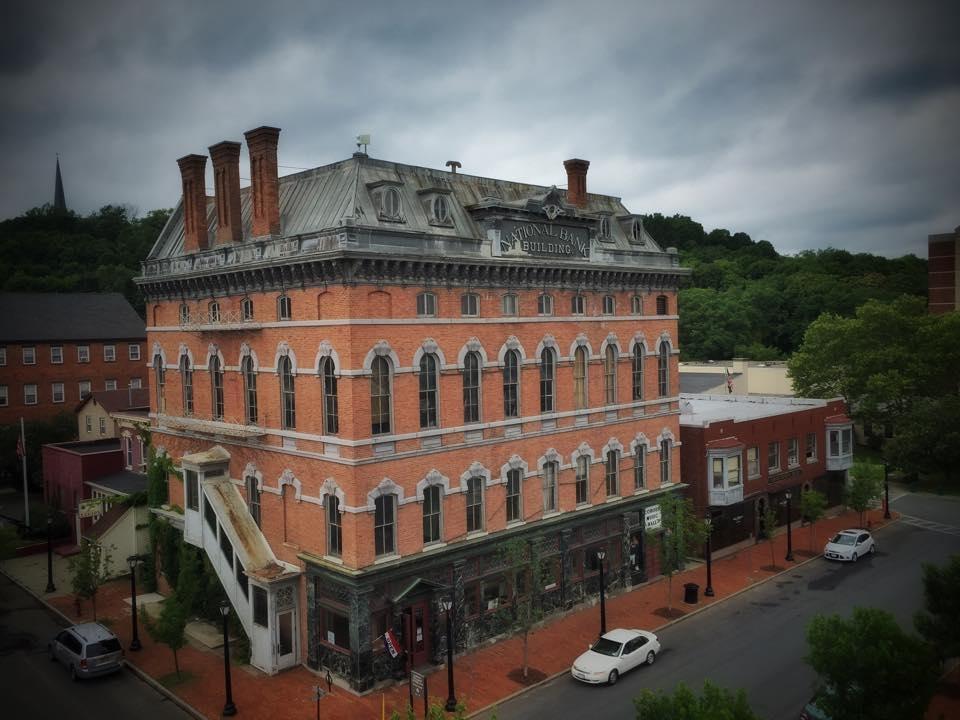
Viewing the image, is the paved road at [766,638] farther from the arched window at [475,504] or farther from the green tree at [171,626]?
the green tree at [171,626]

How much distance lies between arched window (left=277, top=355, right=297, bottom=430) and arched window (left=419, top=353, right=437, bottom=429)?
4.60 meters

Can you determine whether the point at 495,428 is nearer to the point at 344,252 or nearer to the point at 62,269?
the point at 344,252

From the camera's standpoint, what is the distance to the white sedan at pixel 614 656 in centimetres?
2536

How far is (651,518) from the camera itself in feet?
117

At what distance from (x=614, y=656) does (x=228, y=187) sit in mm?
21703

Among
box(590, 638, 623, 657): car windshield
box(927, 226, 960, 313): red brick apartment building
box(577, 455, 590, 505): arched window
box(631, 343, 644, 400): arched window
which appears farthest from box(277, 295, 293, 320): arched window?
box(927, 226, 960, 313): red brick apartment building

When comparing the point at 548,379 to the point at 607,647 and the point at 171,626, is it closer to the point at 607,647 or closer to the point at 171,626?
the point at 607,647

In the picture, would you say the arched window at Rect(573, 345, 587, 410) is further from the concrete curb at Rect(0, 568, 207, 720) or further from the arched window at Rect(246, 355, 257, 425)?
the concrete curb at Rect(0, 568, 207, 720)

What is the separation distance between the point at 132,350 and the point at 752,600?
56.9 metres

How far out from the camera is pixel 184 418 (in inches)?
1288

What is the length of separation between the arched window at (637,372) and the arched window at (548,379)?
220 inches

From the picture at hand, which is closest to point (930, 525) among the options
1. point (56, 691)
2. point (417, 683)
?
point (417, 683)

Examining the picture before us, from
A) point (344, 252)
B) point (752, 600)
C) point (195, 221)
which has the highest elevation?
point (195, 221)

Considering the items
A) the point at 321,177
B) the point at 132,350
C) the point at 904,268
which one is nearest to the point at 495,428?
the point at 321,177
